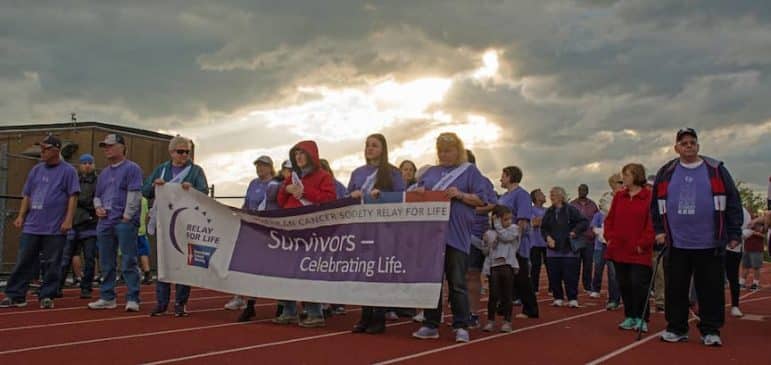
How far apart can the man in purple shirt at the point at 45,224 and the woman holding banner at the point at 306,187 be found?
2979mm

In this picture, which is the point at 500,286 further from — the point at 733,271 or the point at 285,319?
the point at 733,271

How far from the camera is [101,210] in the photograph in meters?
9.04

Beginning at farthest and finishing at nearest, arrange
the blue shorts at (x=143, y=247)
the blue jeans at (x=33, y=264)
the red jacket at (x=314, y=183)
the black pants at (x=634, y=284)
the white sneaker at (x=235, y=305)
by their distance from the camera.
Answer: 1. the blue shorts at (x=143, y=247)
2. the white sneaker at (x=235, y=305)
3. the blue jeans at (x=33, y=264)
4. the black pants at (x=634, y=284)
5. the red jacket at (x=314, y=183)

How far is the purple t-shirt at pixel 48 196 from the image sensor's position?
9398 millimetres

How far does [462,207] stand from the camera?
Answer: 727 cm

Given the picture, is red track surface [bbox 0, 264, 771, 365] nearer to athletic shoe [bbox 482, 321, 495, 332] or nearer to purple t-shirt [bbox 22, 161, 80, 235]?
athletic shoe [bbox 482, 321, 495, 332]

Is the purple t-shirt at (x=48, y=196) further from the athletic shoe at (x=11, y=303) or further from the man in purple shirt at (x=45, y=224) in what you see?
the athletic shoe at (x=11, y=303)

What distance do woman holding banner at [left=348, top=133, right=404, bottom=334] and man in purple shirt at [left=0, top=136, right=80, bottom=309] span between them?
371 cm

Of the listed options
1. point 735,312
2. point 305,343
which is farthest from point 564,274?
point 305,343

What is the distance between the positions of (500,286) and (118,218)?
4.41 metres

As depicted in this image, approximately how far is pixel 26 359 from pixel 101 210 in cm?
365

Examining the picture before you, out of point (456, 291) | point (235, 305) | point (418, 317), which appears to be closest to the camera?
point (456, 291)

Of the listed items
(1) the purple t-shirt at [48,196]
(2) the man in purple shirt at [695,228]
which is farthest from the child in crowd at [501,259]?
(1) the purple t-shirt at [48,196]

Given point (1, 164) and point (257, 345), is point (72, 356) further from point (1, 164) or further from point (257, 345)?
point (1, 164)
